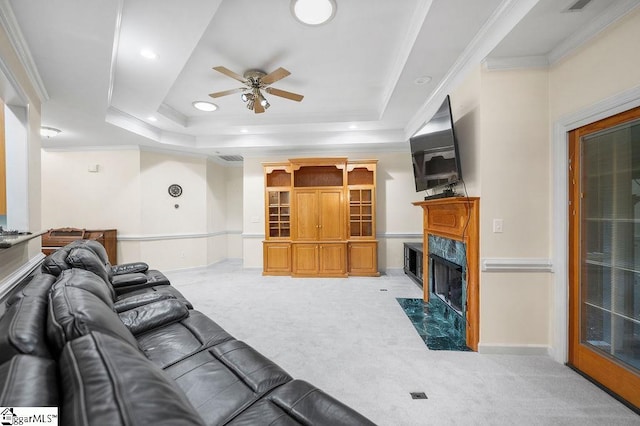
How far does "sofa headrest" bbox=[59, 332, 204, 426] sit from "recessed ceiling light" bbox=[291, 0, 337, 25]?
2506mm

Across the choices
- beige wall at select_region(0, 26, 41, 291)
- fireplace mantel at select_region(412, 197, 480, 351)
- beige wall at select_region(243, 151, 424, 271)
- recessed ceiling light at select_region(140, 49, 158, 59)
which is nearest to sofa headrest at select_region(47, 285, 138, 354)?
beige wall at select_region(0, 26, 41, 291)

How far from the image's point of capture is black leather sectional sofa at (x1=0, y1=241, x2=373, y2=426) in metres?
0.60

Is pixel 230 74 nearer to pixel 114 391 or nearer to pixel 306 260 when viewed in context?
pixel 114 391

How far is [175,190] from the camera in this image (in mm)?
5543

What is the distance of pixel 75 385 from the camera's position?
0.63m

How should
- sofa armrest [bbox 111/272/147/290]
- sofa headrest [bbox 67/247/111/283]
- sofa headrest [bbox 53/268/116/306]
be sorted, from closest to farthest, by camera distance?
sofa headrest [bbox 53/268/116/306], sofa headrest [bbox 67/247/111/283], sofa armrest [bbox 111/272/147/290]

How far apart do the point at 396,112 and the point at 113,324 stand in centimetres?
407

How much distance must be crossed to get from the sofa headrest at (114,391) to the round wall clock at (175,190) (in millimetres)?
5341

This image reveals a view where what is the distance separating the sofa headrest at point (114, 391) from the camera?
54 centimetres

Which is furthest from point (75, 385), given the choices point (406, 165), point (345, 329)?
point (406, 165)

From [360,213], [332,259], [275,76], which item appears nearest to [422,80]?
[275,76]

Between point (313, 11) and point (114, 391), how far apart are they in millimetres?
2664

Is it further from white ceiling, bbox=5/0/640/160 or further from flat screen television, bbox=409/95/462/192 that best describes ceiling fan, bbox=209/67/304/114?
flat screen television, bbox=409/95/462/192

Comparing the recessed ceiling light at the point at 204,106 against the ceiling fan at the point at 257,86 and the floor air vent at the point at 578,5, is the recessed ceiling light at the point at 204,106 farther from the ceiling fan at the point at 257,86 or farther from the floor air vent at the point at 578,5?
the floor air vent at the point at 578,5
